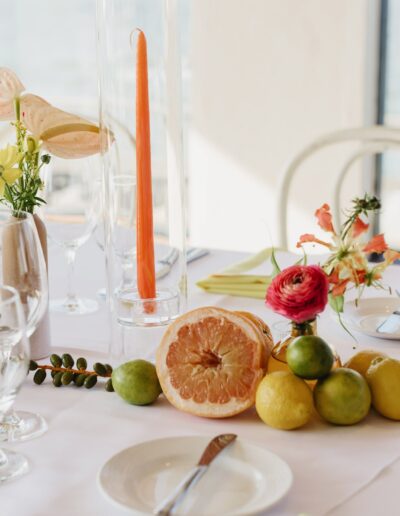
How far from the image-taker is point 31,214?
1.13m

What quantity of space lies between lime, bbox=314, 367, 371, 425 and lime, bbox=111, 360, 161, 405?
185mm

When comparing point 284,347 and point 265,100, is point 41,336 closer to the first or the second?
point 284,347

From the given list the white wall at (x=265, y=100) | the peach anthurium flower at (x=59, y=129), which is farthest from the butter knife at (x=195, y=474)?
the white wall at (x=265, y=100)

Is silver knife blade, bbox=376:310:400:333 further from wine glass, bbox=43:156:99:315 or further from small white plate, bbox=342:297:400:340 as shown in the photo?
wine glass, bbox=43:156:99:315

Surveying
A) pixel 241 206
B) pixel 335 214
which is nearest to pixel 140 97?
pixel 335 214

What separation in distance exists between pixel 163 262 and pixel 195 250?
0.61 metres

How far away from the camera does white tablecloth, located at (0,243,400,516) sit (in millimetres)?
796

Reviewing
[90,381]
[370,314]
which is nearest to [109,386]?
[90,381]

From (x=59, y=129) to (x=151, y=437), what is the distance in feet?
1.47

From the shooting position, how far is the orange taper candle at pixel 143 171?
42.0 inches

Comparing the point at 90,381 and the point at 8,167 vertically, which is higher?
the point at 8,167

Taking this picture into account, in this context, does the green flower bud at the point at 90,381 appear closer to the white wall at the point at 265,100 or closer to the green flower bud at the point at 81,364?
the green flower bud at the point at 81,364

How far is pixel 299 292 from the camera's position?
0.92 m

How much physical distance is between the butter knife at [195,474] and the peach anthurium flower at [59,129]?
494 mm
